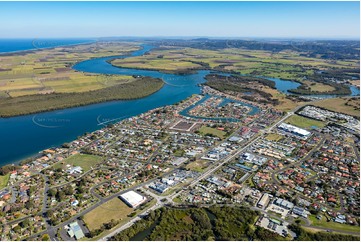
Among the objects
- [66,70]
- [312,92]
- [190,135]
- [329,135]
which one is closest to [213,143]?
[190,135]

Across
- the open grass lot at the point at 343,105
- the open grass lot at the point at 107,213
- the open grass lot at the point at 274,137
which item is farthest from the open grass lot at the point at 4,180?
the open grass lot at the point at 343,105

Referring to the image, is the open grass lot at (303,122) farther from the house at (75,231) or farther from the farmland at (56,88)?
the house at (75,231)

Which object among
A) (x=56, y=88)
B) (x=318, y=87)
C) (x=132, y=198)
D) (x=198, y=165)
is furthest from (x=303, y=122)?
(x=56, y=88)

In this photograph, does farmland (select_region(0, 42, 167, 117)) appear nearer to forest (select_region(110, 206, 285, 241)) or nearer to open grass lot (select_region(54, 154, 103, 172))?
open grass lot (select_region(54, 154, 103, 172))

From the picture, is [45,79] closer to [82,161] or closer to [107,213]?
[82,161]

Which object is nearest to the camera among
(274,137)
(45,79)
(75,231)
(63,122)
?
(75,231)

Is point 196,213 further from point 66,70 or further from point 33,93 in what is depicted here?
point 66,70
